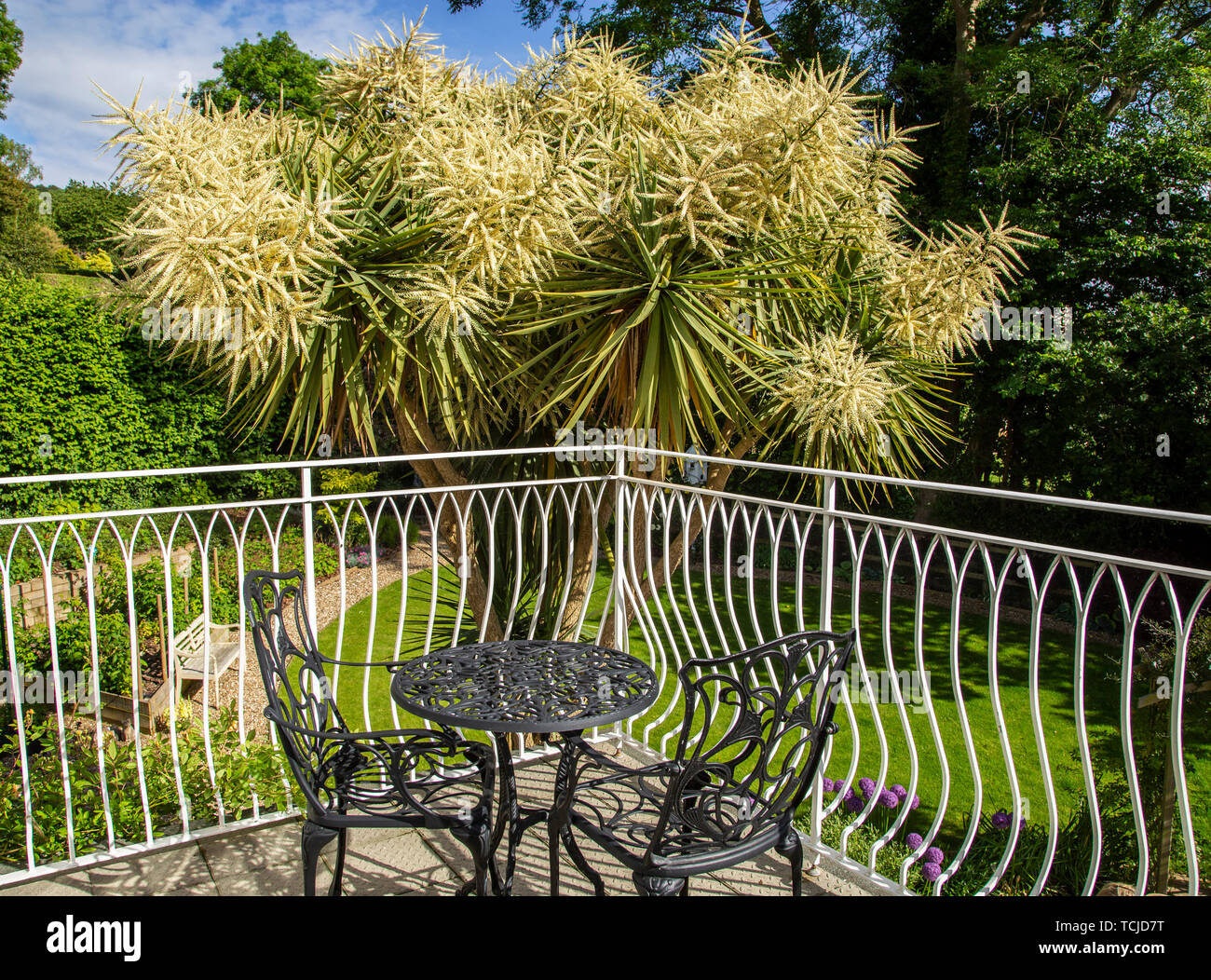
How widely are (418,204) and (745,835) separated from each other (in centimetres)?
311

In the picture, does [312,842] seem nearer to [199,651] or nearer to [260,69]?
[199,651]

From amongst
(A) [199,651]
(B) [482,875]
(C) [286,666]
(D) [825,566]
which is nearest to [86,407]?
(A) [199,651]

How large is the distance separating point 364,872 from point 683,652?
5585mm

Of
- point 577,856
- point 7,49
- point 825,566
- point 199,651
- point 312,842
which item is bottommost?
point 199,651

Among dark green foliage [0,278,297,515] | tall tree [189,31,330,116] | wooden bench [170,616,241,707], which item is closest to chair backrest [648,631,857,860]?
wooden bench [170,616,241,707]

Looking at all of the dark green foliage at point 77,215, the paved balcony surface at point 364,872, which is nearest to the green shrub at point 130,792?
the paved balcony surface at point 364,872

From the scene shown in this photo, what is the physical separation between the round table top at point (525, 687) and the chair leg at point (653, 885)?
31cm

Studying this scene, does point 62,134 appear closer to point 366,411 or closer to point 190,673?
point 190,673

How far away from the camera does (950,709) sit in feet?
19.5

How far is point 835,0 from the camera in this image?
903 cm

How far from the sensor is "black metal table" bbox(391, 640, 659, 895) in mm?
1720

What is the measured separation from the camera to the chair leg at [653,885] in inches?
60.4

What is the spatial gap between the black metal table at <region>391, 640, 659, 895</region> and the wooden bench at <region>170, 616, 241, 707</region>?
3449 millimetres
